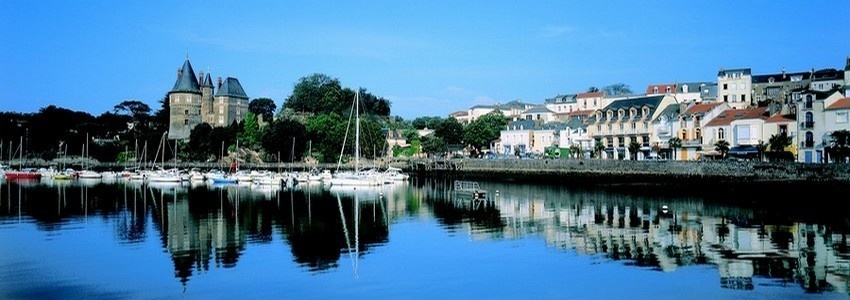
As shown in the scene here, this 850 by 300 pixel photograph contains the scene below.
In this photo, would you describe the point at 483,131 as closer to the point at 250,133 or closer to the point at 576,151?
the point at 576,151

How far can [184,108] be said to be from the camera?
107 metres

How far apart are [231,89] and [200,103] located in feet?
15.3

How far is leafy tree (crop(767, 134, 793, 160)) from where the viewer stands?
181 ft

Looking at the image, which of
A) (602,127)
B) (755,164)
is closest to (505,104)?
(602,127)

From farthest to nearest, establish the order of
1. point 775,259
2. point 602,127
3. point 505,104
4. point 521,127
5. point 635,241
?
point 505,104
point 521,127
point 602,127
point 635,241
point 775,259

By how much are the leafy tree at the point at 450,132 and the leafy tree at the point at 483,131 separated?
Answer: 0.96 m

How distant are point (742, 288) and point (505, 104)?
10971 cm

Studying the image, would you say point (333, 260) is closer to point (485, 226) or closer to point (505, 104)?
point (485, 226)

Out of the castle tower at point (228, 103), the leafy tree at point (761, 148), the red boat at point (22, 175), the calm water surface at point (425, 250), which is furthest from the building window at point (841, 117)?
the castle tower at point (228, 103)

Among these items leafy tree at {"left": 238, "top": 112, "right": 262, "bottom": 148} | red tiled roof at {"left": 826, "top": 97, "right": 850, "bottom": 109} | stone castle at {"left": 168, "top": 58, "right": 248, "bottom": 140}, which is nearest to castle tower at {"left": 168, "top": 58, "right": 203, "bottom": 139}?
stone castle at {"left": 168, "top": 58, "right": 248, "bottom": 140}

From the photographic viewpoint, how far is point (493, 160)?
78188 mm

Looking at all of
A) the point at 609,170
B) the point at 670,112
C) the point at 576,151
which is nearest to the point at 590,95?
the point at 576,151

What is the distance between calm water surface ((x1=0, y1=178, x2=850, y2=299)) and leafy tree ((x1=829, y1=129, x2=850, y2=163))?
14.9 m

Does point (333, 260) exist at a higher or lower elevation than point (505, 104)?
lower
